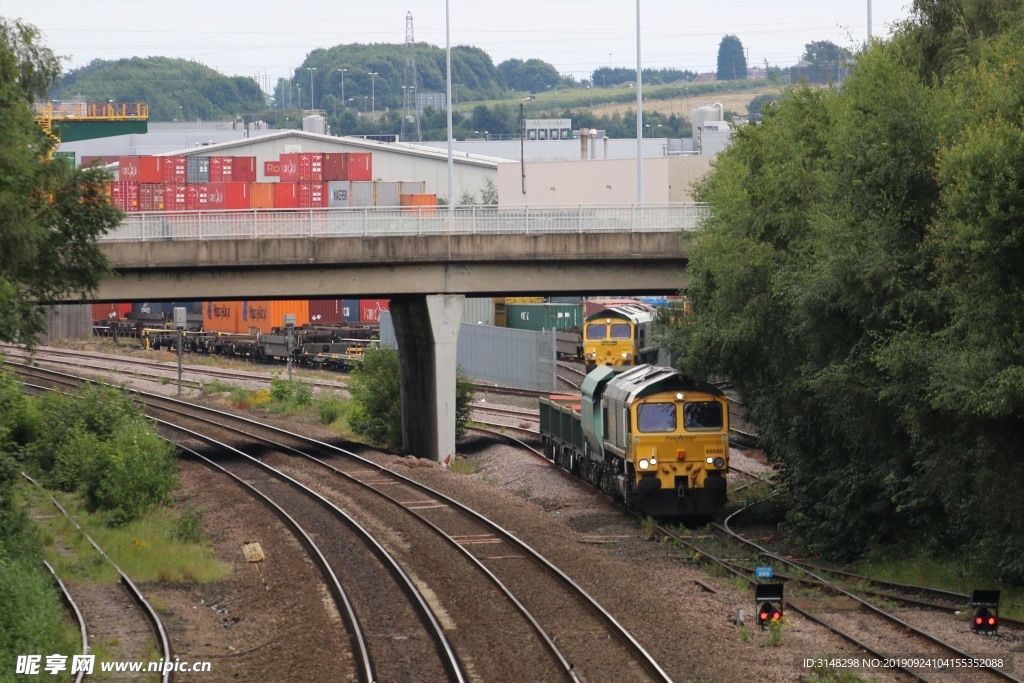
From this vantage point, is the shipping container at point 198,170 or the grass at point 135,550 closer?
the grass at point 135,550

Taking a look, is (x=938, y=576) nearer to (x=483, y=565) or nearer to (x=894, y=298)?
(x=894, y=298)

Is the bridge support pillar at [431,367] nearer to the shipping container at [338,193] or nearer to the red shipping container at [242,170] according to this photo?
the shipping container at [338,193]

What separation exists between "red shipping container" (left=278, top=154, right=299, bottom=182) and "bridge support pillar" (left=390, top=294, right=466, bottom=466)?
5432 cm

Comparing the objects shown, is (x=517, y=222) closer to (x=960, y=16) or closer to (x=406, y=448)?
(x=406, y=448)

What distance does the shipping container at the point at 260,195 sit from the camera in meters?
80.1

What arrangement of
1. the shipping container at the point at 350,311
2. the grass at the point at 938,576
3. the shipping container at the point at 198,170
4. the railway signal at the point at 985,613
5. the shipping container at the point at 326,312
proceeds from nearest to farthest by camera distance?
the railway signal at the point at 985,613 → the grass at the point at 938,576 → the shipping container at the point at 326,312 → the shipping container at the point at 350,311 → the shipping container at the point at 198,170

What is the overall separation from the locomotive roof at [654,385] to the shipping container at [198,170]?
7388 cm

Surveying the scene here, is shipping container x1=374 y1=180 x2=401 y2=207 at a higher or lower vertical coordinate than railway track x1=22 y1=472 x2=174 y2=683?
higher

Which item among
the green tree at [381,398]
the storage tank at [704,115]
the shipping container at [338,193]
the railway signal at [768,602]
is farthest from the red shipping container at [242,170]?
the railway signal at [768,602]

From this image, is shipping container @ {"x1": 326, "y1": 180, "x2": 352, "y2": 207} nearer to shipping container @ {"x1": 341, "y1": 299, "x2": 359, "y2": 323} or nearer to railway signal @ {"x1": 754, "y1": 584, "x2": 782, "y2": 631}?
shipping container @ {"x1": 341, "y1": 299, "x2": 359, "y2": 323}

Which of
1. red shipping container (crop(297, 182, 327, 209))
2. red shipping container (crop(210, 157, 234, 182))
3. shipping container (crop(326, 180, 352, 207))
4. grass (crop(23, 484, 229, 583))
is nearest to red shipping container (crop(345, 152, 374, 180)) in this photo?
red shipping container (crop(297, 182, 327, 209))

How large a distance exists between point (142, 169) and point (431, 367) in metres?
59.9

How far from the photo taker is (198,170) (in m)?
96.2

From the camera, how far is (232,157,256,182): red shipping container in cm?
9725
